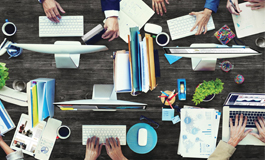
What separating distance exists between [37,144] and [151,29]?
55.0 inches

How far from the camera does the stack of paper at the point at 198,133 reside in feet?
5.20

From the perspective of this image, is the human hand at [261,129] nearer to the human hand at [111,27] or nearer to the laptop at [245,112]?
the laptop at [245,112]

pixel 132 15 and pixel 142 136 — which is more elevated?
pixel 132 15

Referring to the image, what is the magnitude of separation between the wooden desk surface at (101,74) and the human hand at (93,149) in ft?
0.29

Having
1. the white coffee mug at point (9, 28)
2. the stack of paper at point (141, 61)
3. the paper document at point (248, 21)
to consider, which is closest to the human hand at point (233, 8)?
the paper document at point (248, 21)

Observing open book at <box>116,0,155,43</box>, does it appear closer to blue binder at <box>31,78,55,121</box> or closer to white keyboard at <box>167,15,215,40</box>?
white keyboard at <box>167,15,215,40</box>

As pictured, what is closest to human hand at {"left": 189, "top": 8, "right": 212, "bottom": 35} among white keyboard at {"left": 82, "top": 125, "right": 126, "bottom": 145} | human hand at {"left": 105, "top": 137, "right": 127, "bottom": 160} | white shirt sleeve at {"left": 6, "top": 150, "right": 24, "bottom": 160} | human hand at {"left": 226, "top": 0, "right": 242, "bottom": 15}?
human hand at {"left": 226, "top": 0, "right": 242, "bottom": 15}

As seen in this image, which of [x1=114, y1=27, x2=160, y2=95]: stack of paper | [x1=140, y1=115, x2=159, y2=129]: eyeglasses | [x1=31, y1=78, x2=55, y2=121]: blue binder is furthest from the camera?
[x1=140, y1=115, x2=159, y2=129]: eyeglasses

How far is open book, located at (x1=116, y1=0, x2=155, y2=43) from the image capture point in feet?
5.16

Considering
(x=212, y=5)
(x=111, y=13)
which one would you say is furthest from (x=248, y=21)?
(x=111, y=13)

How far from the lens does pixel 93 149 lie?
1.57 metres

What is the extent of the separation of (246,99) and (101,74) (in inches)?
49.4

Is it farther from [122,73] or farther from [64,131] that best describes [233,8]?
[64,131]

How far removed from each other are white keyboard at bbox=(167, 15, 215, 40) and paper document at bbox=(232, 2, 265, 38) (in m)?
0.22
